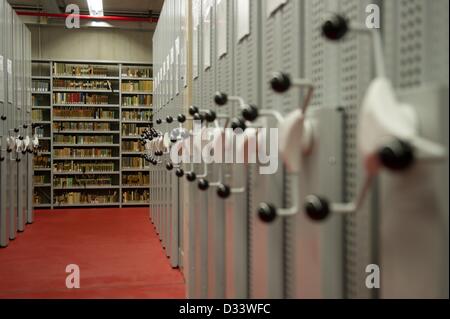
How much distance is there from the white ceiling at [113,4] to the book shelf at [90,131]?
A: 976mm

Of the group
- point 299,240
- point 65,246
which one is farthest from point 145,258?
point 299,240

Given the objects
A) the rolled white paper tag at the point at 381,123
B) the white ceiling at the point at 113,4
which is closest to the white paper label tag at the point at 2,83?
the white ceiling at the point at 113,4

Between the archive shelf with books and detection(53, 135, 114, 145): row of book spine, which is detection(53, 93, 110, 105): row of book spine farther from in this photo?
detection(53, 135, 114, 145): row of book spine

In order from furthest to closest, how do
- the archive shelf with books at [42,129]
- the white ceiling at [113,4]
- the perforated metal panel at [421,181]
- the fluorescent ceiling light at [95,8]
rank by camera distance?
the archive shelf with books at [42,129] < the white ceiling at [113,4] < the fluorescent ceiling light at [95,8] < the perforated metal panel at [421,181]

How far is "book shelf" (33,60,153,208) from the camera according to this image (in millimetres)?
9023

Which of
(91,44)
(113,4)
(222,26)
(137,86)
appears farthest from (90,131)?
(222,26)

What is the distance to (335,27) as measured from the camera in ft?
2.89

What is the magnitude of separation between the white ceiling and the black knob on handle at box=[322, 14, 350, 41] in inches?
326

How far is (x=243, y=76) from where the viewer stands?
2.03 metres

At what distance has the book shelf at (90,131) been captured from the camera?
9.02m

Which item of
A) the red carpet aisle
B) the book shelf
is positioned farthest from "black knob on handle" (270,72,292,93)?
the book shelf

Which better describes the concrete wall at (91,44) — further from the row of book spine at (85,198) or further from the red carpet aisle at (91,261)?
the red carpet aisle at (91,261)

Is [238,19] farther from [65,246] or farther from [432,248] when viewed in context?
[65,246]

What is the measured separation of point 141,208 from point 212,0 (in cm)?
677
